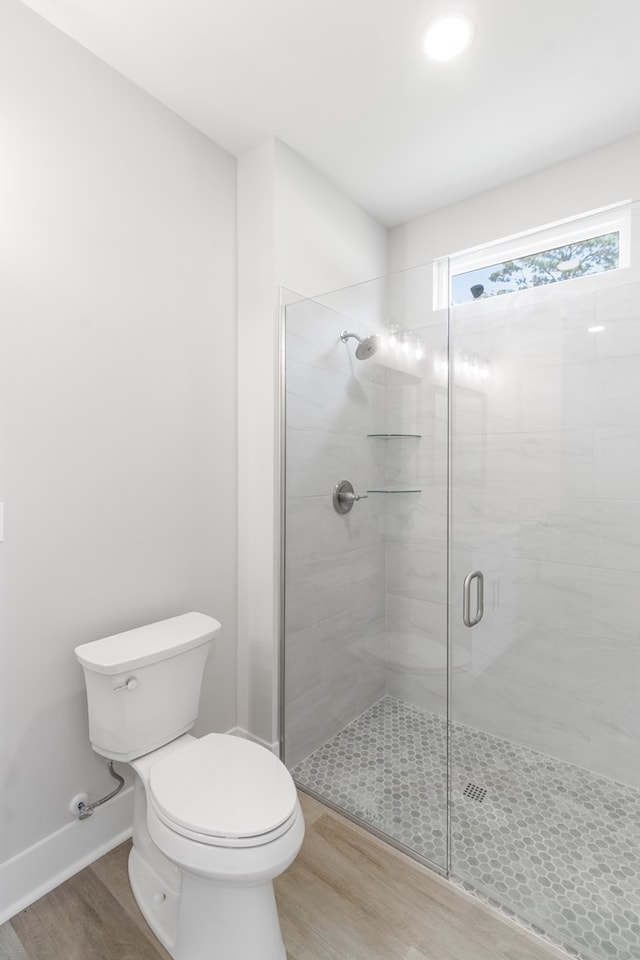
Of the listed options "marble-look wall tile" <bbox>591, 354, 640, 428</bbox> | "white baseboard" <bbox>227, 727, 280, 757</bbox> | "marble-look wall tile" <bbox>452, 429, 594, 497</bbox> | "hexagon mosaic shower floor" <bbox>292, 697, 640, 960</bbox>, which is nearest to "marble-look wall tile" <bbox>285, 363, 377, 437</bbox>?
"marble-look wall tile" <bbox>452, 429, 594, 497</bbox>

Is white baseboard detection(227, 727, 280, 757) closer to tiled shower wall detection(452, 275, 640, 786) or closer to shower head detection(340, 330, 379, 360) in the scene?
tiled shower wall detection(452, 275, 640, 786)

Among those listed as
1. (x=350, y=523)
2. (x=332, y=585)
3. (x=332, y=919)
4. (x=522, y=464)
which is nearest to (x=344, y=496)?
(x=350, y=523)

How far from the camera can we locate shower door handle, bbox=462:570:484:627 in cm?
180

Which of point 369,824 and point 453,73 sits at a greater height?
point 453,73

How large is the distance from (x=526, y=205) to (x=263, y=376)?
4.92 ft

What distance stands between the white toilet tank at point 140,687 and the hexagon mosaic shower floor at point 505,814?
0.76 m

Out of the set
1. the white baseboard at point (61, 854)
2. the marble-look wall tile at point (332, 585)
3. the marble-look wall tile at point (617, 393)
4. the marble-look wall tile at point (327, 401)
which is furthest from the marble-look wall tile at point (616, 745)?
the white baseboard at point (61, 854)

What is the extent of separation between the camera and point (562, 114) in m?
1.91

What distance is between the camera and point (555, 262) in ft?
5.83

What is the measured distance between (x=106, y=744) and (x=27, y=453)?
36.0 inches

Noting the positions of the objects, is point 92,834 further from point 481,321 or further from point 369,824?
point 481,321

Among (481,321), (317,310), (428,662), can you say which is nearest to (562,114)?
(481,321)

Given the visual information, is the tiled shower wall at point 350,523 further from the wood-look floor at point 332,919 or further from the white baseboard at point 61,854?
the white baseboard at point 61,854

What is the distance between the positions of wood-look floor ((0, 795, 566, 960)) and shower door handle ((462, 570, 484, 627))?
31.9 inches
